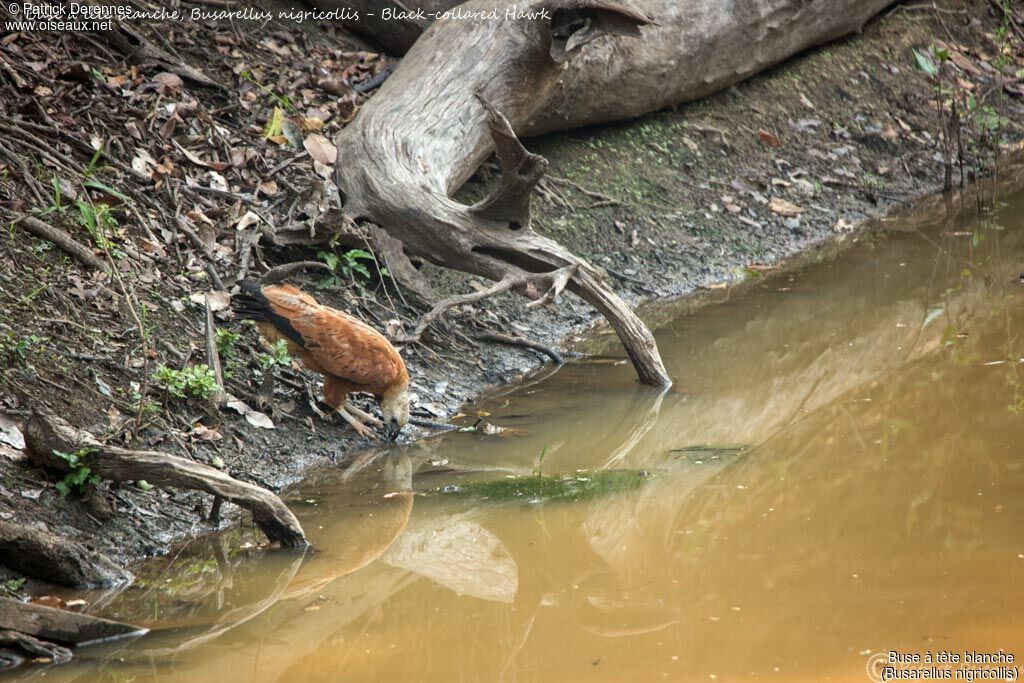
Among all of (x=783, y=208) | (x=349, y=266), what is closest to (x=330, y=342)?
(x=349, y=266)

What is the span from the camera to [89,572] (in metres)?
3.84

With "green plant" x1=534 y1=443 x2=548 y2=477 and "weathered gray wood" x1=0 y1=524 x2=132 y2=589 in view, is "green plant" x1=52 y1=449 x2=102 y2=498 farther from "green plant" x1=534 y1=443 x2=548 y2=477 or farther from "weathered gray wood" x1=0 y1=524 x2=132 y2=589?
"green plant" x1=534 y1=443 x2=548 y2=477

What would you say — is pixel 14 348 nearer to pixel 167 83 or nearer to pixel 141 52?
pixel 167 83

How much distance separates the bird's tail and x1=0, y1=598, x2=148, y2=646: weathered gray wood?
2.00m

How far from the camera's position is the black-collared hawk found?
17.0 feet

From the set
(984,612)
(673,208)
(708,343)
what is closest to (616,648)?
(984,612)

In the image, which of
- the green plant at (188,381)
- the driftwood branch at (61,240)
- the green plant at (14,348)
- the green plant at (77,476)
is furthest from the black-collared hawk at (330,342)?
the green plant at (77,476)

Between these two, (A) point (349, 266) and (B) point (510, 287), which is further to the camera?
(A) point (349, 266)

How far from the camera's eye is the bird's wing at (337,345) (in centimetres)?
516

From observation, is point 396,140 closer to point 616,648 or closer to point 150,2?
point 150,2

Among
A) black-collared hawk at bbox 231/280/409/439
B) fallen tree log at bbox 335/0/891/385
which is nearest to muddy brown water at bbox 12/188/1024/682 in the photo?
black-collared hawk at bbox 231/280/409/439

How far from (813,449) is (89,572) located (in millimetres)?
3285

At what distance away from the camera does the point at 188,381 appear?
15.8 ft

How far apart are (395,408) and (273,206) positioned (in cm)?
196
